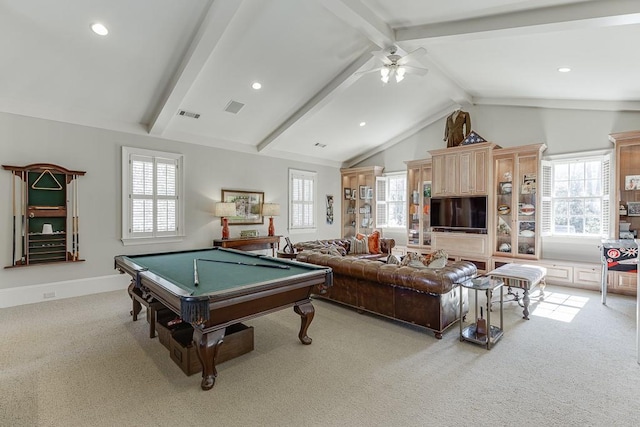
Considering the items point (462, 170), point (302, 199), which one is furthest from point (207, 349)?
point (302, 199)

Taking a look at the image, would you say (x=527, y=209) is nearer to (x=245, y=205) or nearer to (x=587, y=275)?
(x=587, y=275)

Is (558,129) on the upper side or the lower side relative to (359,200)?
upper

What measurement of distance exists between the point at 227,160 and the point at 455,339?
18.2ft

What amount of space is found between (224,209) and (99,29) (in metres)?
3.43

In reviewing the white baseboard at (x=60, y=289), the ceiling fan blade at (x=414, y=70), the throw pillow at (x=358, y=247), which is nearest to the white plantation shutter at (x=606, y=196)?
the ceiling fan blade at (x=414, y=70)

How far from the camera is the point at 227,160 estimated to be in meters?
6.79

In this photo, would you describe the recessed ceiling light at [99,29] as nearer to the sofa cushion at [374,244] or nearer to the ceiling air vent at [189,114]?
the ceiling air vent at [189,114]

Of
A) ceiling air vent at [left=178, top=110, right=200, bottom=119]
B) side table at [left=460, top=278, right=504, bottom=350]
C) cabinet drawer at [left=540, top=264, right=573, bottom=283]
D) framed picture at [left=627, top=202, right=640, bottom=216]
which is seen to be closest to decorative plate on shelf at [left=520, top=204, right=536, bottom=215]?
cabinet drawer at [left=540, top=264, right=573, bottom=283]

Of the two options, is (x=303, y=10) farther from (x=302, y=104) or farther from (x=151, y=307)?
(x=151, y=307)

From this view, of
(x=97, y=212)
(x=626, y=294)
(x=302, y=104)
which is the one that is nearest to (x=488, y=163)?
(x=626, y=294)

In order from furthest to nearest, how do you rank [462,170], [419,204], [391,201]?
1. [391,201]
2. [419,204]
3. [462,170]

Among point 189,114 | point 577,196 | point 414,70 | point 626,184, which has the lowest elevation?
point 577,196

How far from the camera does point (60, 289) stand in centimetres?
484

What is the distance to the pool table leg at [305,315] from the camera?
10.3ft
